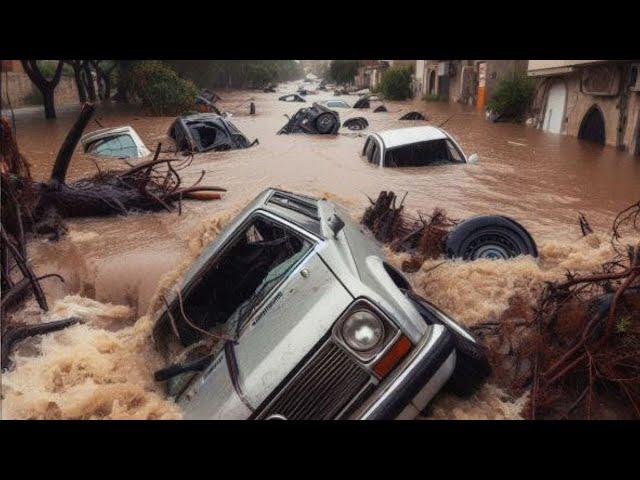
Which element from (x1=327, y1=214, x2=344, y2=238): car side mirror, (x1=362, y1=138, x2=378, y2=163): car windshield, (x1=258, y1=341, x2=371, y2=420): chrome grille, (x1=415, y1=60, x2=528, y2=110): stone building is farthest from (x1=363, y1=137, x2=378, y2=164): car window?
(x1=415, y1=60, x2=528, y2=110): stone building

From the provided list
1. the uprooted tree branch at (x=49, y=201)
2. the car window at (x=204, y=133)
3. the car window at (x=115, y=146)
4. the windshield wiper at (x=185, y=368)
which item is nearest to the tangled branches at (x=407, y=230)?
the windshield wiper at (x=185, y=368)

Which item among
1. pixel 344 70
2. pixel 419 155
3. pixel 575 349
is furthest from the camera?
pixel 344 70

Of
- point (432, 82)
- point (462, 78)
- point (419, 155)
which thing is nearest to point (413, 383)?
point (419, 155)

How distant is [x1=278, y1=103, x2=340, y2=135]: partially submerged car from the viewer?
16922mm

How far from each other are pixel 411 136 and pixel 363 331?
8.04 meters

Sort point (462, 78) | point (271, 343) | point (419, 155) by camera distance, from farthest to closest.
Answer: point (462, 78) → point (419, 155) → point (271, 343)

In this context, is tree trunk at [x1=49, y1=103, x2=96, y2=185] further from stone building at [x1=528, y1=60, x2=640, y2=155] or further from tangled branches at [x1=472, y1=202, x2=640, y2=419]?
stone building at [x1=528, y1=60, x2=640, y2=155]

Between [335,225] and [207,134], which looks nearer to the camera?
[335,225]

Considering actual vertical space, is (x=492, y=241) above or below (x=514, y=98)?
above

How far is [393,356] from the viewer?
8.58ft

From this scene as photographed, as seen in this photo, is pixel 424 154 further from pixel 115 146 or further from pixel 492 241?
pixel 115 146

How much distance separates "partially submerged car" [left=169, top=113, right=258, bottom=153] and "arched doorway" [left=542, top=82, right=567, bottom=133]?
1396 centimetres

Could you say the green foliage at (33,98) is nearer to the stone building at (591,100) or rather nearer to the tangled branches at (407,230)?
the stone building at (591,100)
